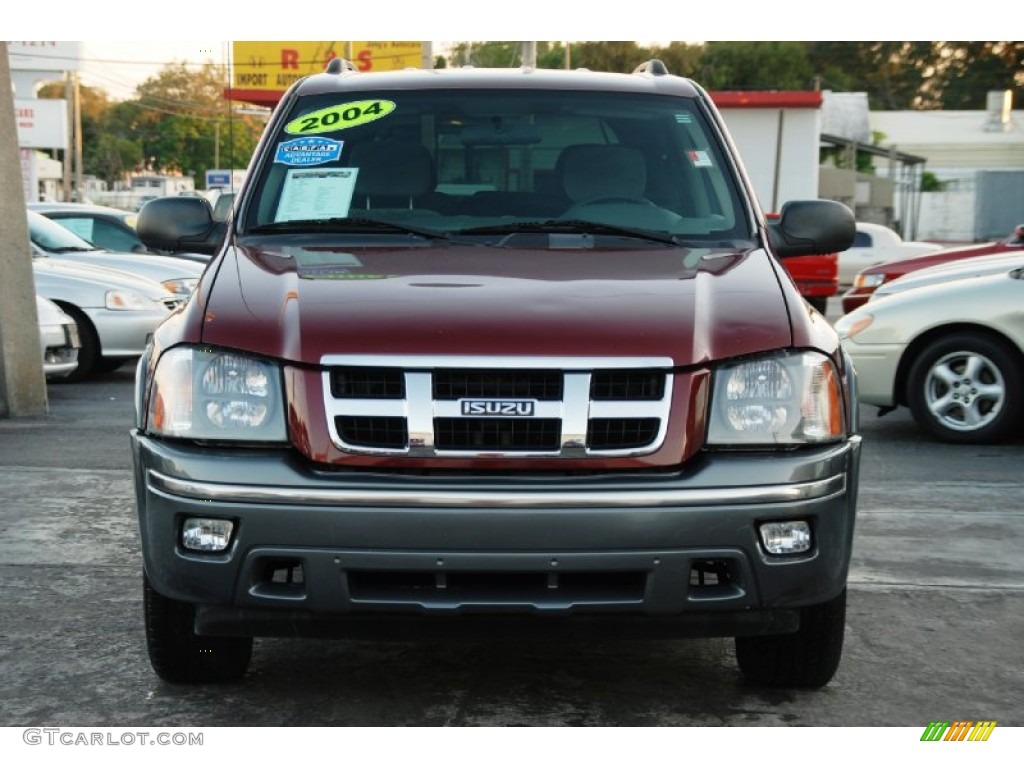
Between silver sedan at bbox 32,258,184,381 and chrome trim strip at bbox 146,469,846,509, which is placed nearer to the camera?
Answer: chrome trim strip at bbox 146,469,846,509

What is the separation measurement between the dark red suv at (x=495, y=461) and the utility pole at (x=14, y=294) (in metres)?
6.94

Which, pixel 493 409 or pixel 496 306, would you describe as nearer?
pixel 493 409

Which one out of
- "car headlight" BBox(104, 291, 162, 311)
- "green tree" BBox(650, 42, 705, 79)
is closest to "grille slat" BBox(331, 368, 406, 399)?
"car headlight" BBox(104, 291, 162, 311)

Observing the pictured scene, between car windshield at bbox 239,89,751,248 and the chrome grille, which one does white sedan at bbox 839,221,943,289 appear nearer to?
car windshield at bbox 239,89,751,248

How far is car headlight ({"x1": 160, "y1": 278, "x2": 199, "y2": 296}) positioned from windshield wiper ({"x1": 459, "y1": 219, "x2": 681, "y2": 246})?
9.35m

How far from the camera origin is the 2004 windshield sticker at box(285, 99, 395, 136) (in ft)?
17.9

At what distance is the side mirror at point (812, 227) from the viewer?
532 centimetres

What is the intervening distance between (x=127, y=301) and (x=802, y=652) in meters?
9.90

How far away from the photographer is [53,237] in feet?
50.3

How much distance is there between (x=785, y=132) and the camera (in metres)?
40.2

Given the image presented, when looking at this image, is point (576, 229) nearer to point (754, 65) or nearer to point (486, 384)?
point (486, 384)

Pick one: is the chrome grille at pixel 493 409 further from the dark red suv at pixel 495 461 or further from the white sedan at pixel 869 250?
the white sedan at pixel 869 250

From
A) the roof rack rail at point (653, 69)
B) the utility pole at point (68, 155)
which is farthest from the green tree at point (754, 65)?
the roof rack rail at point (653, 69)

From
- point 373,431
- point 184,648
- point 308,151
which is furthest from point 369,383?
point 308,151
